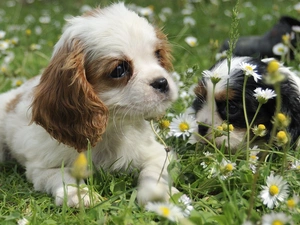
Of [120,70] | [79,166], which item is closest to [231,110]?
[120,70]

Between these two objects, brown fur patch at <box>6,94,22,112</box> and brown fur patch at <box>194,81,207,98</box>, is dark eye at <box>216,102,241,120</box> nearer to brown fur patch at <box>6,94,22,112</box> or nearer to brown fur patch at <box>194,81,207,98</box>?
brown fur patch at <box>194,81,207,98</box>

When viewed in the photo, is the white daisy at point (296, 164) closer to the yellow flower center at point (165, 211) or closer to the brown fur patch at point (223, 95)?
the brown fur patch at point (223, 95)

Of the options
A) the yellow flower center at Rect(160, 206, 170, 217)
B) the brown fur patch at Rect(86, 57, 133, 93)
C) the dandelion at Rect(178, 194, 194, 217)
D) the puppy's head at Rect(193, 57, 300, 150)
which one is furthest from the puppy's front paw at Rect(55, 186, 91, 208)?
the puppy's head at Rect(193, 57, 300, 150)

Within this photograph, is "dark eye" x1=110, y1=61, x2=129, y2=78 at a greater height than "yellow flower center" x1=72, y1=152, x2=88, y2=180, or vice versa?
"yellow flower center" x1=72, y1=152, x2=88, y2=180

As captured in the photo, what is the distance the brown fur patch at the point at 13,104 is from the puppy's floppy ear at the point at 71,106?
983 mm

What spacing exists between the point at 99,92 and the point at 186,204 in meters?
0.99

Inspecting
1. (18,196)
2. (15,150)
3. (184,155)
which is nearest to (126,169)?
(184,155)

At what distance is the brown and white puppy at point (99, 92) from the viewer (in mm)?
3469

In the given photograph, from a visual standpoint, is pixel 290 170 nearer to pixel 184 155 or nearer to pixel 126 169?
pixel 184 155

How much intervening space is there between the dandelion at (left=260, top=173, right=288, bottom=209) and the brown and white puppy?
0.64 m

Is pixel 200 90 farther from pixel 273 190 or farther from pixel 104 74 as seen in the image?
pixel 273 190

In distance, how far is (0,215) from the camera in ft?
10.6

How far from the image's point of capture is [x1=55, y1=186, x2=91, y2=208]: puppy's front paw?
3212 mm

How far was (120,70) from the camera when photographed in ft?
11.5
